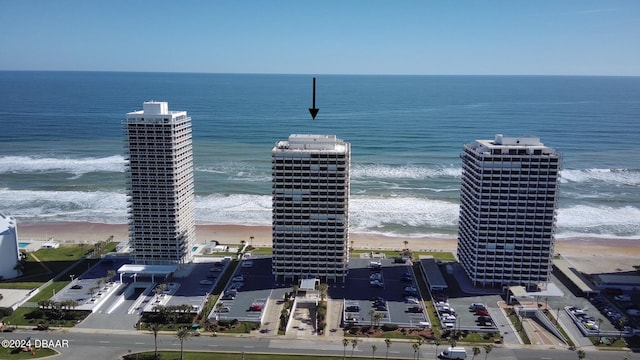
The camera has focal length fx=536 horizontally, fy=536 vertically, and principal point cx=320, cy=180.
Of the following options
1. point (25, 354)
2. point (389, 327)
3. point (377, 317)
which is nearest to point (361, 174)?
point (389, 327)

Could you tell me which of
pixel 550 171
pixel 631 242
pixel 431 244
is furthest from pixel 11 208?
pixel 631 242

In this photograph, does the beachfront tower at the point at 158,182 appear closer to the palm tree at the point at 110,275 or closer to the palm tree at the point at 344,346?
the palm tree at the point at 110,275

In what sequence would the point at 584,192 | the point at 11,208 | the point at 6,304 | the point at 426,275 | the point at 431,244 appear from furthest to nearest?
the point at 584,192 < the point at 11,208 < the point at 431,244 < the point at 426,275 < the point at 6,304

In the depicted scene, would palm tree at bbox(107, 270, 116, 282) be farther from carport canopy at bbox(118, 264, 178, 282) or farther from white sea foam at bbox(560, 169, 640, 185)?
white sea foam at bbox(560, 169, 640, 185)

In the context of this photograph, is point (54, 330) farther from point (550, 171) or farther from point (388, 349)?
point (550, 171)

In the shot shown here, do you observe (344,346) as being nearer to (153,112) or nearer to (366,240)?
Answer: (366,240)

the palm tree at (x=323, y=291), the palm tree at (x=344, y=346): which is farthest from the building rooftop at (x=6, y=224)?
the palm tree at (x=344, y=346)
